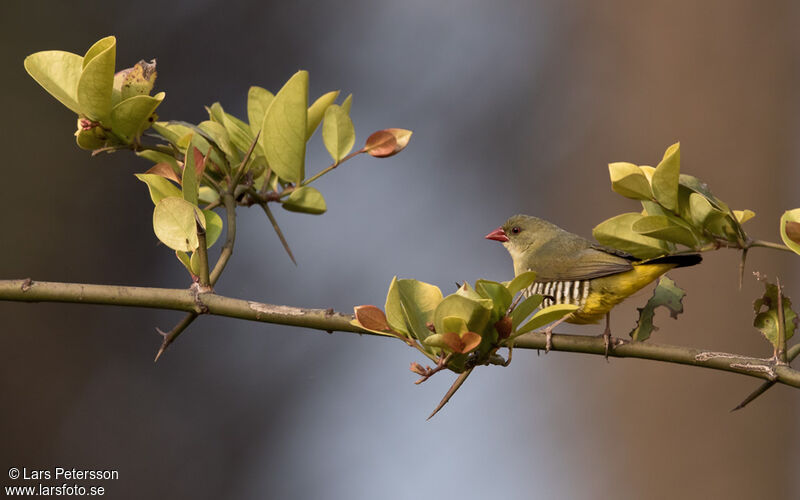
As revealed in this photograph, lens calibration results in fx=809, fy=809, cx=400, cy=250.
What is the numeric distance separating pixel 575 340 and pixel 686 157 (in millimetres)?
4440

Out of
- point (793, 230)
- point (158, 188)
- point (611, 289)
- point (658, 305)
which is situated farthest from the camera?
point (611, 289)

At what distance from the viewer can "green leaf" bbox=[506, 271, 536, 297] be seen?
145 cm

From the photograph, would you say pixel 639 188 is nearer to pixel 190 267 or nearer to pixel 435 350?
pixel 435 350

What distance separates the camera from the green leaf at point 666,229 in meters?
1.79

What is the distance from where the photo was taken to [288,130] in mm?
1884

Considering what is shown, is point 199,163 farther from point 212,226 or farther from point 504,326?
point 504,326

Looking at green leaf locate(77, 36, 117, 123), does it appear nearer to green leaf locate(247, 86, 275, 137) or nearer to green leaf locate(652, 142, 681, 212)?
green leaf locate(247, 86, 275, 137)

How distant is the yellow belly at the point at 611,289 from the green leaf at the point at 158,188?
217cm

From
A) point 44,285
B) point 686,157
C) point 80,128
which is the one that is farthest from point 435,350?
point 686,157

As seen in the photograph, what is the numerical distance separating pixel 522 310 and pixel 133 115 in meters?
0.97

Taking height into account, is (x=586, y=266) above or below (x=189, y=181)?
below

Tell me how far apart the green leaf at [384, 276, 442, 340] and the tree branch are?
0.42 ft

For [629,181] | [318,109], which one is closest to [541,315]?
[629,181]

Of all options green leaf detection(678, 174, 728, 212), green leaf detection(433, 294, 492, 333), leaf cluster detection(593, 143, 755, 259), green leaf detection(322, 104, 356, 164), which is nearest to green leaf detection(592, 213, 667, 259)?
leaf cluster detection(593, 143, 755, 259)
